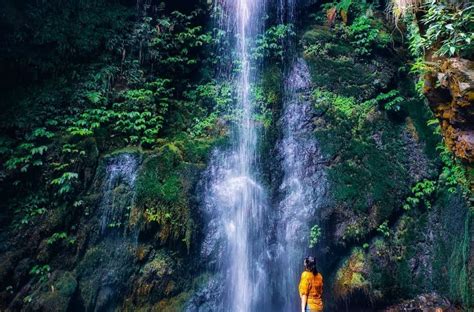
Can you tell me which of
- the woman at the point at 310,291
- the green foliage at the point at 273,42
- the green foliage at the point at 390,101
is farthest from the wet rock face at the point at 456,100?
the green foliage at the point at 273,42

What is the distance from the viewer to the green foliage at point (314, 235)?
6845 mm

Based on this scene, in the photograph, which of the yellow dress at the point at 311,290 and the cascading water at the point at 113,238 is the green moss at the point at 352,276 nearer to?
the yellow dress at the point at 311,290

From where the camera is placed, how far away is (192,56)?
8922mm

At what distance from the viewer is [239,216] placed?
725 cm

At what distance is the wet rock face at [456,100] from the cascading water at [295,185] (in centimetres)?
272

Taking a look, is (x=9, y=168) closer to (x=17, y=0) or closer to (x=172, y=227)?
(x=172, y=227)

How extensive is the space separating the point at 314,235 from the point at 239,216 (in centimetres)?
166

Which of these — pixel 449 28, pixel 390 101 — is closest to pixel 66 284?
pixel 449 28

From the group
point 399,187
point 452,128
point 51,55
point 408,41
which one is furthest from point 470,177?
point 51,55

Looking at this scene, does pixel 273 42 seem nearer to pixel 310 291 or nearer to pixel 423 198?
pixel 423 198

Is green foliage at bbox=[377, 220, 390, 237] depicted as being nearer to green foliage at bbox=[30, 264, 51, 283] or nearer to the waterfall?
the waterfall

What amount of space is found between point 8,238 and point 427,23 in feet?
28.2

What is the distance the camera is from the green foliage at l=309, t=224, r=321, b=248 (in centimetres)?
684

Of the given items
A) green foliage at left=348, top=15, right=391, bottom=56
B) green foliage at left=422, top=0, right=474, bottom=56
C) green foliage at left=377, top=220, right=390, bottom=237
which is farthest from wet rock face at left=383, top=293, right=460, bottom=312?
green foliage at left=348, top=15, right=391, bottom=56
